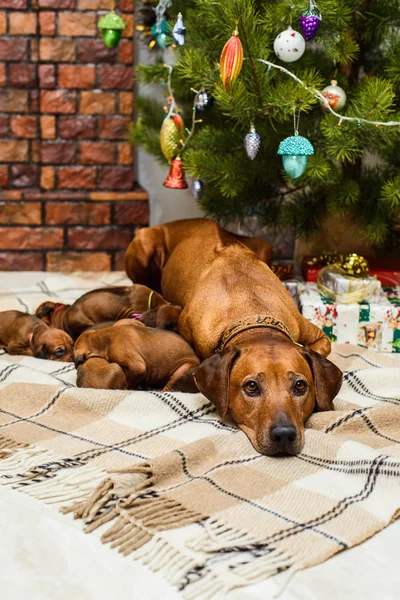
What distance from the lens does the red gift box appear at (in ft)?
12.7

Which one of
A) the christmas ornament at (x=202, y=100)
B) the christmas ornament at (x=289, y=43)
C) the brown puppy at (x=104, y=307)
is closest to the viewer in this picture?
the christmas ornament at (x=289, y=43)

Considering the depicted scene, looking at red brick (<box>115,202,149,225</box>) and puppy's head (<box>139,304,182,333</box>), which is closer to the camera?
puppy's head (<box>139,304,182,333</box>)

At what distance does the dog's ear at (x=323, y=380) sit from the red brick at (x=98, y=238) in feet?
7.60

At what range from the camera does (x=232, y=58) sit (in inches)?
108

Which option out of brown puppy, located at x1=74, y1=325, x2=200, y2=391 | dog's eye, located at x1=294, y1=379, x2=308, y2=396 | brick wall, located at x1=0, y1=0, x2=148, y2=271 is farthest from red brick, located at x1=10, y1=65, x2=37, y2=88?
dog's eye, located at x1=294, y1=379, x2=308, y2=396

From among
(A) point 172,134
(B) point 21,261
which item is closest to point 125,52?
(A) point 172,134

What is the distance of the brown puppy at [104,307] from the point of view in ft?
11.0

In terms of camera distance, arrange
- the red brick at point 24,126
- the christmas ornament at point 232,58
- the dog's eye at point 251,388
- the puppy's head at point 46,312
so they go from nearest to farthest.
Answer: the dog's eye at point 251,388 → the christmas ornament at point 232,58 → the puppy's head at point 46,312 → the red brick at point 24,126

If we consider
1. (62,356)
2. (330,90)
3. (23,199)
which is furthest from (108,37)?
(62,356)

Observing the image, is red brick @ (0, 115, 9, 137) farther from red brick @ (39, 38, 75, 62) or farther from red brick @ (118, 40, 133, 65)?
red brick @ (118, 40, 133, 65)

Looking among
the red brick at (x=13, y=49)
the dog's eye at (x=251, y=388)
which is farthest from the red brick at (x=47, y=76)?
the dog's eye at (x=251, y=388)

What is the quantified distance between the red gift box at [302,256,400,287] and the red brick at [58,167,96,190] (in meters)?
1.38

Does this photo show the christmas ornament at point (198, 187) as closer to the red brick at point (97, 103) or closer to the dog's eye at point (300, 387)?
the red brick at point (97, 103)

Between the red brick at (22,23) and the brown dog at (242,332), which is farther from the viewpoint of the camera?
the red brick at (22,23)
